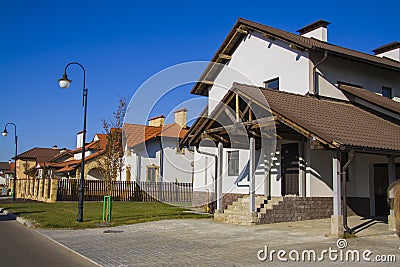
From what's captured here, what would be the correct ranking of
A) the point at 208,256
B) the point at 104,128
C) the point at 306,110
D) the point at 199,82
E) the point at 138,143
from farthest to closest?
the point at 138,143, the point at 104,128, the point at 199,82, the point at 306,110, the point at 208,256

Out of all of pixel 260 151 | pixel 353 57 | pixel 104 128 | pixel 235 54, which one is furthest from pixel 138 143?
pixel 353 57

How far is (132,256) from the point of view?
10.1 metres

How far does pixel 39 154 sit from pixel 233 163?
64655 millimetres

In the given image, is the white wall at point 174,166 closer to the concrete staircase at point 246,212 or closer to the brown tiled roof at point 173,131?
the brown tiled roof at point 173,131

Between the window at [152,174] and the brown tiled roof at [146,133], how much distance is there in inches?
108

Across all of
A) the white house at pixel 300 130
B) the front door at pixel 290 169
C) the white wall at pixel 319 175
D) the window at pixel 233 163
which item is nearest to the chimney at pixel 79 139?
the white house at pixel 300 130

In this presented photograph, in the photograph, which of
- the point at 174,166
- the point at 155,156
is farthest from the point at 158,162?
the point at 174,166

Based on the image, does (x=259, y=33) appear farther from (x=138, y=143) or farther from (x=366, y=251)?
(x=138, y=143)

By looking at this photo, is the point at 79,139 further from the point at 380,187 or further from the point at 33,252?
the point at 33,252

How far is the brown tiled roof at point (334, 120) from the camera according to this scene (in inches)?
526

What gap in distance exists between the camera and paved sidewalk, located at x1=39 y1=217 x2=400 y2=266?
31.4 ft

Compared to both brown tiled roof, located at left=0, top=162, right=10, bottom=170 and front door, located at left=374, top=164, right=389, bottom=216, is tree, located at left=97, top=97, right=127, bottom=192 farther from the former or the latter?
brown tiled roof, located at left=0, top=162, right=10, bottom=170

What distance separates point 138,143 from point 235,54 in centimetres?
1739

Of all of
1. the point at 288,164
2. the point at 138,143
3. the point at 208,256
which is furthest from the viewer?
the point at 138,143
